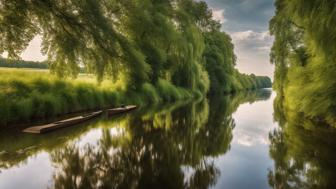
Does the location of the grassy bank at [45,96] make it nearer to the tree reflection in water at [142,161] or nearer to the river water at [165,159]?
the river water at [165,159]

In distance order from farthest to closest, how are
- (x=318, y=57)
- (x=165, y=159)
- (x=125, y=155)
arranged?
(x=318, y=57) < (x=125, y=155) < (x=165, y=159)

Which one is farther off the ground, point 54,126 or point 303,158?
point 54,126

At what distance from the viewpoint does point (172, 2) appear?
27.7 metres

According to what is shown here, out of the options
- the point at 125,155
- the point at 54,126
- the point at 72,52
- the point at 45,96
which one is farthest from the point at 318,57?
the point at 45,96

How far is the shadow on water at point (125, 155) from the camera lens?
16.1ft

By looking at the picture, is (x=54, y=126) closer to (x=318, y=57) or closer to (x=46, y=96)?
A: (x=46, y=96)

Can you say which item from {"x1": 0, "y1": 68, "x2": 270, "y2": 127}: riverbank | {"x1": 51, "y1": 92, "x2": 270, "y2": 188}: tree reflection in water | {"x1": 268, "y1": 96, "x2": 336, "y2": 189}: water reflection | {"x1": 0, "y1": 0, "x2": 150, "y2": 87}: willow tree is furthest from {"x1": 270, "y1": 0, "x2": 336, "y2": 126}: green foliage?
{"x1": 0, "y1": 68, "x2": 270, "y2": 127}: riverbank

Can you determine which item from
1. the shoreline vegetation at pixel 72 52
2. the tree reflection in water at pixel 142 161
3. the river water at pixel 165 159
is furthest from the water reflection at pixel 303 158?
the shoreline vegetation at pixel 72 52

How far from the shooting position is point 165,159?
626 centimetres

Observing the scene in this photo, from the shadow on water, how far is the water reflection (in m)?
1.27

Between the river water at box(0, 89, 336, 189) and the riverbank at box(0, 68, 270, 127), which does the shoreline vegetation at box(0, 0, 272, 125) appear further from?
the river water at box(0, 89, 336, 189)

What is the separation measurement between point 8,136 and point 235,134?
287 inches

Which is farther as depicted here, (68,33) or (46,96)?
(46,96)

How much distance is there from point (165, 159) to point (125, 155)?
96 centimetres
